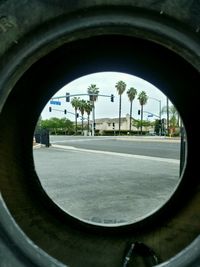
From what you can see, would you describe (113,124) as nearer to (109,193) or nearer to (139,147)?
(139,147)

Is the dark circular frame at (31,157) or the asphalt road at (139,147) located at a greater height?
the dark circular frame at (31,157)

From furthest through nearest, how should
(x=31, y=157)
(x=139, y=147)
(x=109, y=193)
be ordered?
(x=139, y=147), (x=109, y=193), (x=31, y=157)

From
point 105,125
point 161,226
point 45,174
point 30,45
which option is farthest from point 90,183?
point 105,125

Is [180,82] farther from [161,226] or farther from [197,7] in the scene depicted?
[197,7]

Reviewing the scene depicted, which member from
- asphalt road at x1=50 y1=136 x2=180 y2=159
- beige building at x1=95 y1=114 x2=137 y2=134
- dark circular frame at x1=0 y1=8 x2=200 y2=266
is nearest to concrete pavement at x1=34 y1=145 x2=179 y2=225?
dark circular frame at x1=0 y1=8 x2=200 y2=266

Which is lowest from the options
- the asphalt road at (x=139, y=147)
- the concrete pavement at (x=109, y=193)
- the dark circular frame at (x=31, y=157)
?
the asphalt road at (x=139, y=147)

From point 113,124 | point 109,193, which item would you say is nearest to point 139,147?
point 109,193

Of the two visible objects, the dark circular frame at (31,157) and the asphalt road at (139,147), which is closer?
the dark circular frame at (31,157)

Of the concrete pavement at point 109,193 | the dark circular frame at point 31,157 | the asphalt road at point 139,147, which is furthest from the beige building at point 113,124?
the dark circular frame at point 31,157

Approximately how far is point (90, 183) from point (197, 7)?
27.2 ft

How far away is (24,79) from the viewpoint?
2.19m

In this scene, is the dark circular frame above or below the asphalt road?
above

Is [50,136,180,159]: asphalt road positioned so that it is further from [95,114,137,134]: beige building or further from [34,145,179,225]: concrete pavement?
[95,114,137,134]: beige building

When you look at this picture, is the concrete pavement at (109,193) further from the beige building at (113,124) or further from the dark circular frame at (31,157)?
the beige building at (113,124)
